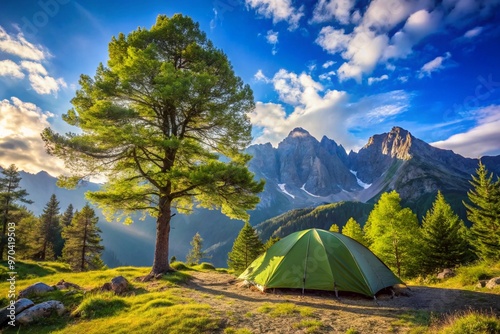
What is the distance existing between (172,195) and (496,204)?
107 feet

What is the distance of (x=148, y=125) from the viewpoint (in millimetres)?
15430

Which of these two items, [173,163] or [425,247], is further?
[425,247]

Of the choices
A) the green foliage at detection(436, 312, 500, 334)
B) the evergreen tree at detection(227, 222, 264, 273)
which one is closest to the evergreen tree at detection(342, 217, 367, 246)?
the evergreen tree at detection(227, 222, 264, 273)

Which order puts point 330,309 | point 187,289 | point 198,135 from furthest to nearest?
point 198,135 → point 187,289 → point 330,309

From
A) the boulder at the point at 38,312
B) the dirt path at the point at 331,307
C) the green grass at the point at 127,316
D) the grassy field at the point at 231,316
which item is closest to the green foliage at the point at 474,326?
the grassy field at the point at 231,316

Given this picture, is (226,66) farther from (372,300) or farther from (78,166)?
(372,300)

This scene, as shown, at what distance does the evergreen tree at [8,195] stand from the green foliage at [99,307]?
33291 millimetres

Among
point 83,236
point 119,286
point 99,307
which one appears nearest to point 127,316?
point 99,307

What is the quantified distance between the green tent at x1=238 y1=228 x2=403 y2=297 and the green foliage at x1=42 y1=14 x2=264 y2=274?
3544 millimetres

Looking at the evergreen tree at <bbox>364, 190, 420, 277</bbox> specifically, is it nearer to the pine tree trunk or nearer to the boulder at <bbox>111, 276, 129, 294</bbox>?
the pine tree trunk

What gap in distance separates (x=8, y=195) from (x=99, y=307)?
34.5 meters

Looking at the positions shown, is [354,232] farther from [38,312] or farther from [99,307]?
[38,312]

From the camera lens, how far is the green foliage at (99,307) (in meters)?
7.95

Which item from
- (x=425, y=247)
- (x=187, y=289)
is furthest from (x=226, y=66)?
(x=425, y=247)
